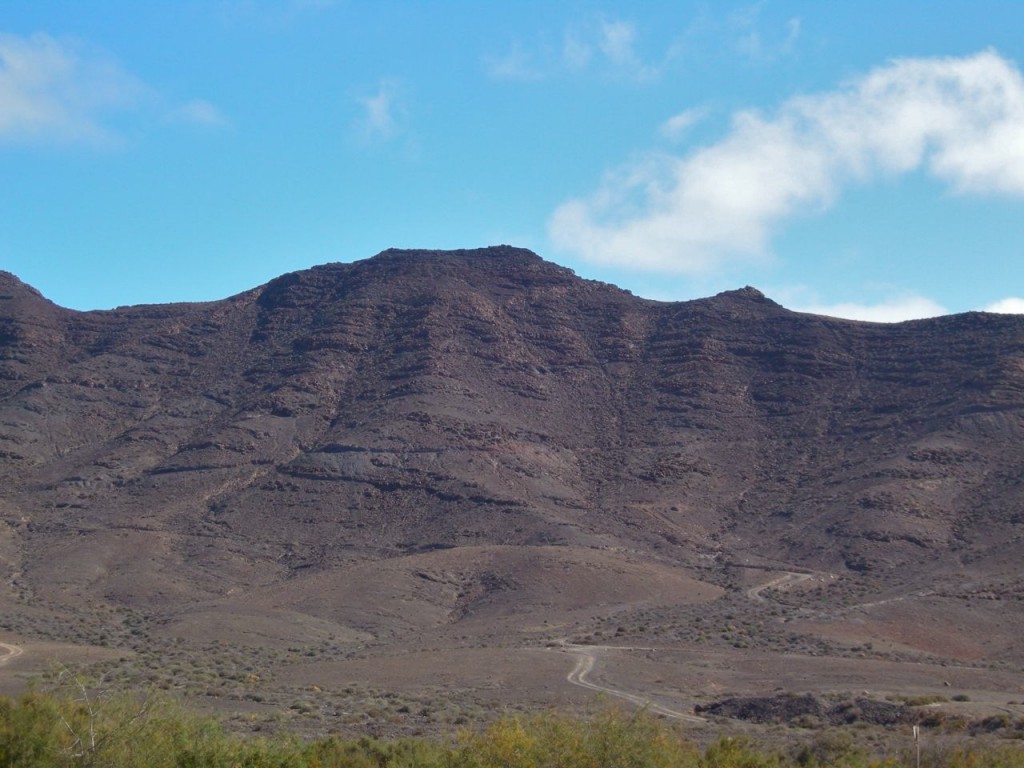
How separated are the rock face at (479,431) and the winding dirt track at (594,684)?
1033 inches

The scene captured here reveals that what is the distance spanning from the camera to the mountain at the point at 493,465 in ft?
207

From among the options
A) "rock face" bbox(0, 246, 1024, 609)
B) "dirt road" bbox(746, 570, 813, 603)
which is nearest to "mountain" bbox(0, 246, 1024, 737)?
"rock face" bbox(0, 246, 1024, 609)

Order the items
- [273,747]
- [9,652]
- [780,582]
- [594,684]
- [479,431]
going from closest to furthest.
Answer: [273,747] → [594,684] → [9,652] → [780,582] → [479,431]

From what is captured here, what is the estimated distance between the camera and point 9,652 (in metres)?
46.0

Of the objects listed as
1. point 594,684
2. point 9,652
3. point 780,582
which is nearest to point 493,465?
point 780,582

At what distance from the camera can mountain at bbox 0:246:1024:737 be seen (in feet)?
207

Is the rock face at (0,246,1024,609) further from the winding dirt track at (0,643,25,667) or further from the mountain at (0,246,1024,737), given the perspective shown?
the winding dirt track at (0,643,25,667)

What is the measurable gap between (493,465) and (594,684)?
5039 centimetres

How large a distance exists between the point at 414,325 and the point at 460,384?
1246 centimetres

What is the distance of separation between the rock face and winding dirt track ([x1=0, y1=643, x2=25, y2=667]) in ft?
55.2

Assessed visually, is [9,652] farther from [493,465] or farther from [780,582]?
[493,465]

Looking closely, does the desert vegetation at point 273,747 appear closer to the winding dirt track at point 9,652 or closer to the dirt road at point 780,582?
the winding dirt track at point 9,652

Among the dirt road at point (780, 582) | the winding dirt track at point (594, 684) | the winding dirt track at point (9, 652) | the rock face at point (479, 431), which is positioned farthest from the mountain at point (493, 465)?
the winding dirt track at point (9, 652)

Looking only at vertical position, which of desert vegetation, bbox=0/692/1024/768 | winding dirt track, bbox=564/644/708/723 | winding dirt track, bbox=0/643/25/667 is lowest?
winding dirt track, bbox=0/643/25/667
